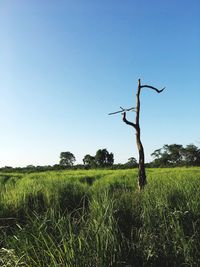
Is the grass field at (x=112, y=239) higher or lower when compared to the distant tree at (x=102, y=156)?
lower

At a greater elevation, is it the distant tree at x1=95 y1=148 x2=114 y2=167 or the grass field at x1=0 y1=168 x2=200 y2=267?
the distant tree at x1=95 y1=148 x2=114 y2=167

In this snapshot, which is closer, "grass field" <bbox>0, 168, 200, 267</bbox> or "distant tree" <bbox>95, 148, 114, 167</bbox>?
"grass field" <bbox>0, 168, 200, 267</bbox>

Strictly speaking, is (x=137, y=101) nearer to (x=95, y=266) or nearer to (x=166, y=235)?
(x=166, y=235)

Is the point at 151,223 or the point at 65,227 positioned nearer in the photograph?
the point at 65,227

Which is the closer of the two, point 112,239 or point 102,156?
point 112,239

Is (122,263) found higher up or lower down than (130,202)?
lower down

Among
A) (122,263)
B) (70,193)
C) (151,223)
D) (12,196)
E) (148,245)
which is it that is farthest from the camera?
(70,193)

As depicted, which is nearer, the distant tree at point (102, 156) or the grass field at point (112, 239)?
the grass field at point (112, 239)

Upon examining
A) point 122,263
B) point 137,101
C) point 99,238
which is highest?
point 137,101

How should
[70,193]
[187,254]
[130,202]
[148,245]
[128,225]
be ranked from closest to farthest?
1. [187,254]
2. [148,245]
3. [128,225]
4. [130,202]
5. [70,193]

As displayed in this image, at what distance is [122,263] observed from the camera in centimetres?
301

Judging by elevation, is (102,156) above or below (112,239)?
above

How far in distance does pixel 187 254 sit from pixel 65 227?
1.20m

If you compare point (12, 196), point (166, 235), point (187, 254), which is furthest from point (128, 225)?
point (12, 196)
